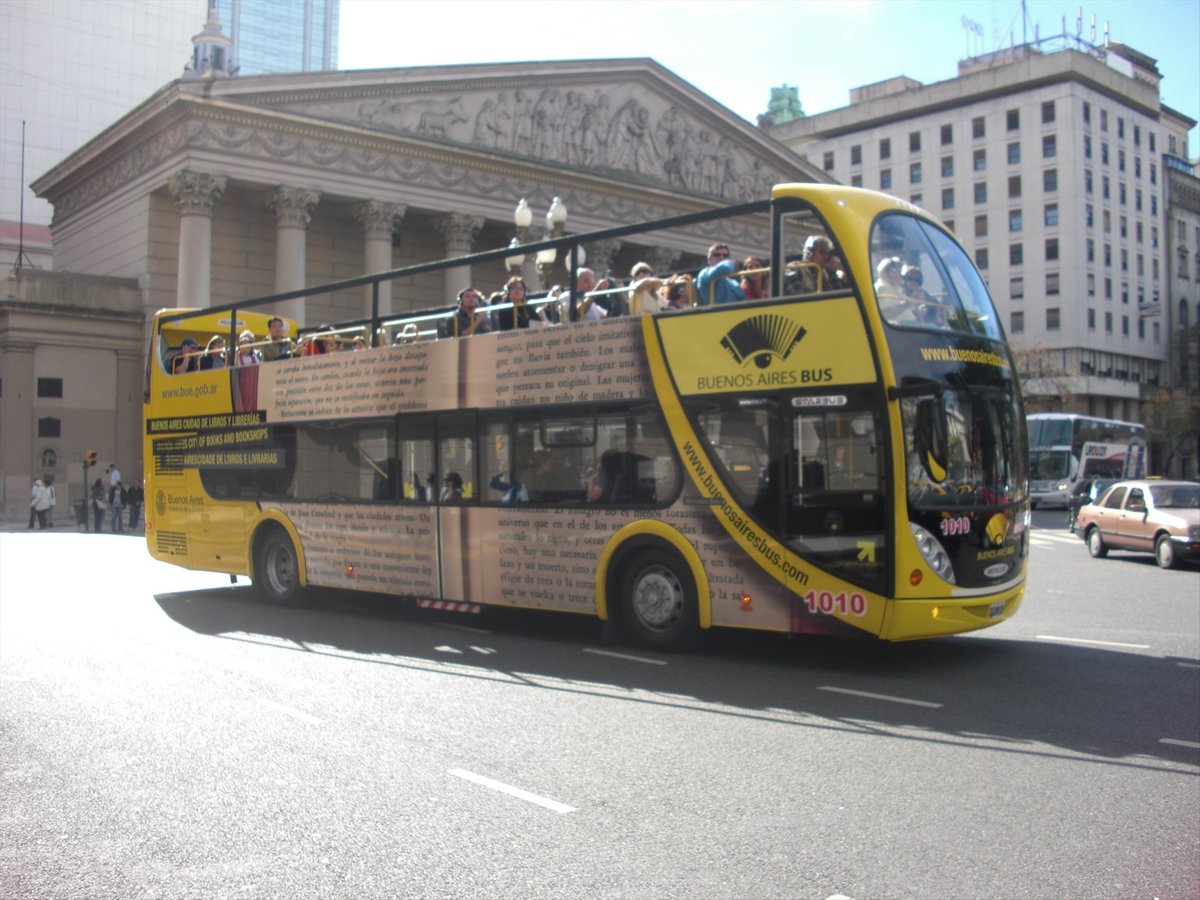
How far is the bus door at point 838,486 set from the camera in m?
8.96

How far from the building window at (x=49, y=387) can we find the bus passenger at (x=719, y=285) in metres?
36.7

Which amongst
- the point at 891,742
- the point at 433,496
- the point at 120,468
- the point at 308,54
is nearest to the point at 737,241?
the point at 120,468

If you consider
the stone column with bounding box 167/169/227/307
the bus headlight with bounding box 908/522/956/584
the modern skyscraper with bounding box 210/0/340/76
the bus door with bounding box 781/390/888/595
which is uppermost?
the modern skyscraper with bounding box 210/0/340/76

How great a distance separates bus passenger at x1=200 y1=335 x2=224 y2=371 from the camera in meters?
16.0

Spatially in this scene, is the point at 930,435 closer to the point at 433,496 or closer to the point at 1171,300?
the point at 433,496

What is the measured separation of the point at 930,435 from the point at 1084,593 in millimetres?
8594

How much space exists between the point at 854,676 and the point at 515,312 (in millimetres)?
5050

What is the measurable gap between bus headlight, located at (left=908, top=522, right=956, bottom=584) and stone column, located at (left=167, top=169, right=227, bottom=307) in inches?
1339

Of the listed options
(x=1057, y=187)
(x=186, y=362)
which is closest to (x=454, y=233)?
(x=186, y=362)

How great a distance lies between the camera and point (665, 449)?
33.9ft

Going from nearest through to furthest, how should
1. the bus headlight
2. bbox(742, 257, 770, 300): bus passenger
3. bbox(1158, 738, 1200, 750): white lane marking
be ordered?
bbox(1158, 738, 1200, 750): white lane marking, the bus headlight, bbox(742, 257, 770, 300): bus passenger

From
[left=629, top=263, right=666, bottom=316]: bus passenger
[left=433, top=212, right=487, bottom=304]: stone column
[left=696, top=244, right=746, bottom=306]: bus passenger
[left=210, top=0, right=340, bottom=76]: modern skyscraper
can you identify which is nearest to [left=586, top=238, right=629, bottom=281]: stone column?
[left=433, top=212, right=487, bottom=304]: stone column

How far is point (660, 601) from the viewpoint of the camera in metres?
10.5

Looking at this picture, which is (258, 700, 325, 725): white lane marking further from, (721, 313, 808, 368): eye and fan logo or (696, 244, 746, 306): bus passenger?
(696, 244, 746, 306): bus passenger
